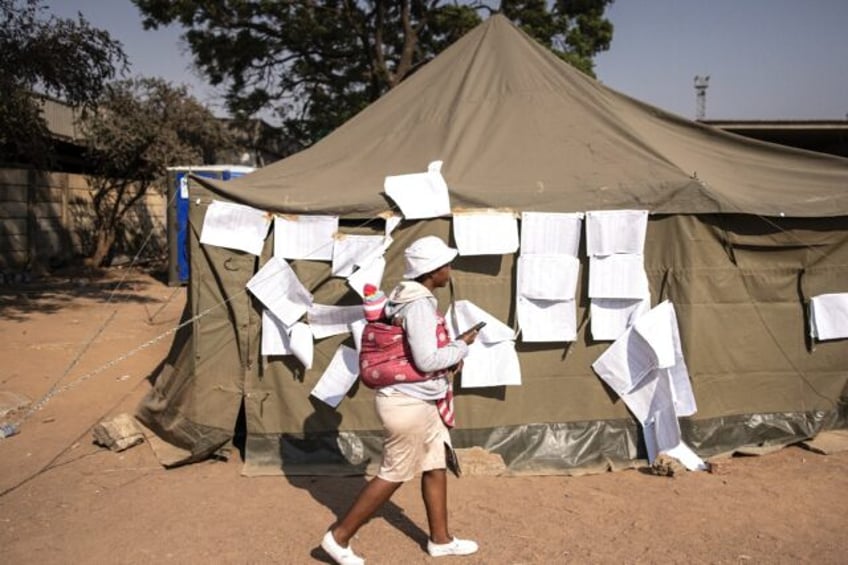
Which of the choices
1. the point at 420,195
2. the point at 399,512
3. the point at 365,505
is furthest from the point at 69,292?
the point at 365,505

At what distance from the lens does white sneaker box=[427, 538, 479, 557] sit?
380cm

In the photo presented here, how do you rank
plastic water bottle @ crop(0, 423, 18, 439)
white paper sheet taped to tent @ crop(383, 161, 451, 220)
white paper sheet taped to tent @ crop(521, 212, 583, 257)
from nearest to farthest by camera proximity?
white paper sheet taped to tent @ crop(383, 161, 451, 220)
white paper sheet taped to tent @ crop(521, 212, 583, 257)
plastic water bottle @ crop(0, 423, 18, 439)

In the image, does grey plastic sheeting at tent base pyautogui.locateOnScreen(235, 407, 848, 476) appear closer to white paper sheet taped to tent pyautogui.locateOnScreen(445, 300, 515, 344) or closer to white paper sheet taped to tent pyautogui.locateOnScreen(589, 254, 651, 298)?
white paper sheet taped to tent pyautogui.locateOnScreen(445, 300, 515, 344)

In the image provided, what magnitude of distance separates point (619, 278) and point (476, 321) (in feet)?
3.23

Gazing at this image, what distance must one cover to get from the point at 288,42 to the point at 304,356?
14.6 m

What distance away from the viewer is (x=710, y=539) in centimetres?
409

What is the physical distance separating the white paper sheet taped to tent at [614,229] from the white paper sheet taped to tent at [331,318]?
5.30 ft

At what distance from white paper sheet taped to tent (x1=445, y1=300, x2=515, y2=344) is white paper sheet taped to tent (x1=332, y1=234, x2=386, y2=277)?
0.66 metres

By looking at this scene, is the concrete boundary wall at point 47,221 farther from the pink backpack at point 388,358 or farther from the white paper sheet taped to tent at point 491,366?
the pink backpack at point 388,358

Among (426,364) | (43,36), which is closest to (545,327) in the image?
(426,364)

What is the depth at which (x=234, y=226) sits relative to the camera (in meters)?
5.09

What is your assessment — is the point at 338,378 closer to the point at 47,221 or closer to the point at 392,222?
the point at 392,222

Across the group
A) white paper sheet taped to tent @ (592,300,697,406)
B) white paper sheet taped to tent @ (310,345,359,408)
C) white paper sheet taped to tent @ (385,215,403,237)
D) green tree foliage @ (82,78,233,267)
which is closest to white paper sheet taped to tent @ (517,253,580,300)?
white paper sheet taped to tent @ (592,300,697,406)

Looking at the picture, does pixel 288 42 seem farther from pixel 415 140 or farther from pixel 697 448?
pixel 697 448
